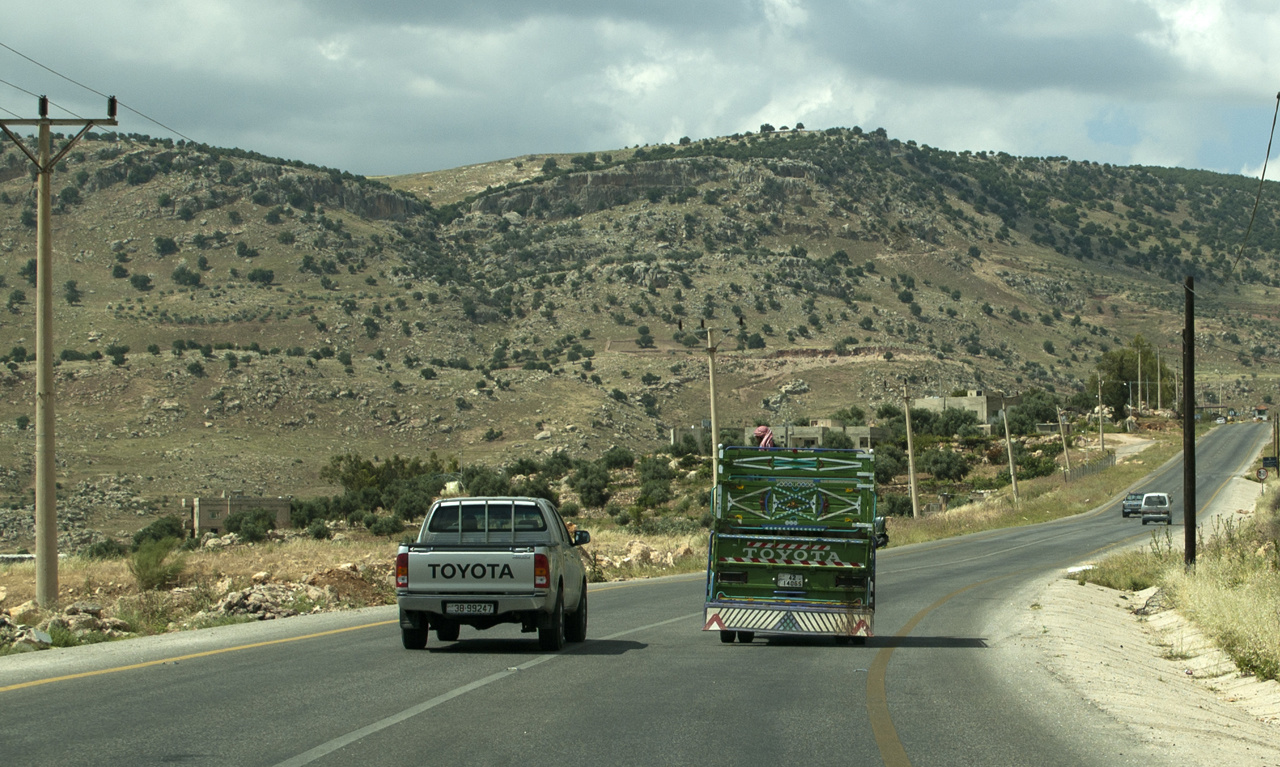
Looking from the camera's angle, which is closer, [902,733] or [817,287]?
[902,733]

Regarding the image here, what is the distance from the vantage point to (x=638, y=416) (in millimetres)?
109500

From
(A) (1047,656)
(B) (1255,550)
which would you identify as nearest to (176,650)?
(A) (1047,656)

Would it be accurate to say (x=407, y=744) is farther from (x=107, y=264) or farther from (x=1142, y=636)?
(x=107, y=264)

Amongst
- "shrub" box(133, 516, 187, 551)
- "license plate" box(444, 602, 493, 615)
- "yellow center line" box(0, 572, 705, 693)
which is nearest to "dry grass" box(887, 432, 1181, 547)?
"shrub" box(133, 516, 187, 551)

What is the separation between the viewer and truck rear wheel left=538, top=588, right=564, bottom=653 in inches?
568

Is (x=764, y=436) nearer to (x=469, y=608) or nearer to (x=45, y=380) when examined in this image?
(x=469, y=608)

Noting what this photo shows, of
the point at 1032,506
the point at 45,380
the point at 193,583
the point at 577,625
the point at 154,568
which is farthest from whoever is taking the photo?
the point at 1032,506

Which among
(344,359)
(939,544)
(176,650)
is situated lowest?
(939,544)

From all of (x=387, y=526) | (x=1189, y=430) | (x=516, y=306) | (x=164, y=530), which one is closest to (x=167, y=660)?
(x=1189, y=430)

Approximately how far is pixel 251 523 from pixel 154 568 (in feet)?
132

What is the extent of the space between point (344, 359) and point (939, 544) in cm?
6939

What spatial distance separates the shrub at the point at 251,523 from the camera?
60875 mm

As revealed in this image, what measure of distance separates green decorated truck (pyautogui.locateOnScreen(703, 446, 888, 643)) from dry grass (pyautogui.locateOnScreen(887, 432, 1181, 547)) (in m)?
38.9

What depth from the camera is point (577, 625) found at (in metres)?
16.0
